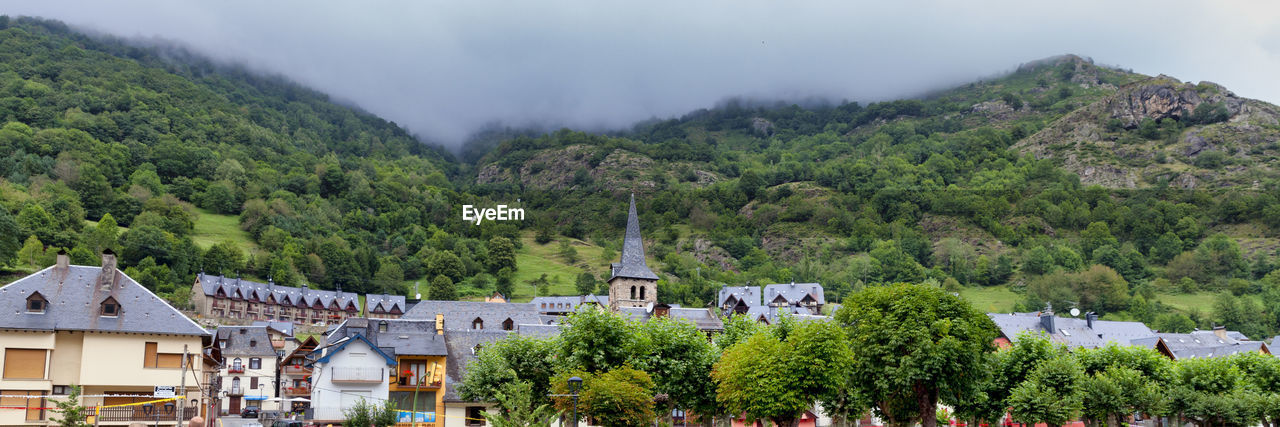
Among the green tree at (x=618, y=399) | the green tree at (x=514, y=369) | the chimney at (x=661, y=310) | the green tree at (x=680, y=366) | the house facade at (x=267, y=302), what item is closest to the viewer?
the green tree at (x=618, y=399)

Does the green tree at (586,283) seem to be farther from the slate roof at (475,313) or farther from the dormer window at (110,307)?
the dormer window at (110,307)

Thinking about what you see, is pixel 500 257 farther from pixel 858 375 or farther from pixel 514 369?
pixel 858 375

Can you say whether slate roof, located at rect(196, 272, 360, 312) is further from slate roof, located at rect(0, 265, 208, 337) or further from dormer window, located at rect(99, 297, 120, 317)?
dormer window, located at rect(99, 297, 120, 317)

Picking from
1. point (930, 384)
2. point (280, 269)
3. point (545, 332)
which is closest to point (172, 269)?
point (280, 269)

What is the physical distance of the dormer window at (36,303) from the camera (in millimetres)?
42156

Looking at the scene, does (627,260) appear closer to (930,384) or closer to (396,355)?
(396,355)

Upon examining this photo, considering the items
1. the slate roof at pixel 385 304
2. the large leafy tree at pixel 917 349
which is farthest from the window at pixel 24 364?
the slate roof at pixel 385 304

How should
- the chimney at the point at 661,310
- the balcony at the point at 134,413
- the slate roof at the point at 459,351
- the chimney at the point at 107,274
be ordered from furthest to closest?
the chimney at the point at 661,310 → the slate roof at the point at 459,351 → the chimney at the point at 107,274 → the balcony at the point at 134,413

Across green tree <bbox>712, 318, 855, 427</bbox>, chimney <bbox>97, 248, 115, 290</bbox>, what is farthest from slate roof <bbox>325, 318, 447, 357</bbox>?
green tree <bbox>712, 318, 855, 427</bbox>

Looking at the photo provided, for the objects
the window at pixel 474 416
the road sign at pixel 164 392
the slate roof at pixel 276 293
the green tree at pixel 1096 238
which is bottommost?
the window at pixel 474 416

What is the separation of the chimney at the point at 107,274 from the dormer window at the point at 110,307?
0.97 metres

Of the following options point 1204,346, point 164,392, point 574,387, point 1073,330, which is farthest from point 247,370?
point 1204,346

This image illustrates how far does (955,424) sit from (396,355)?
3734 cm

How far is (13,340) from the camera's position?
4119 cm
